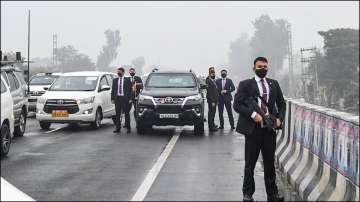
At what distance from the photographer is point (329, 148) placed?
7191 millimetres

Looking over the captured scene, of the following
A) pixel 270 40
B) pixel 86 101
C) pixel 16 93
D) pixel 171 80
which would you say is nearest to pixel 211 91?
pixel 171 80

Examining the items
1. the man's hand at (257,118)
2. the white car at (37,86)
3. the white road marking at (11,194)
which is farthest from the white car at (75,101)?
the man's hand at (257,118)

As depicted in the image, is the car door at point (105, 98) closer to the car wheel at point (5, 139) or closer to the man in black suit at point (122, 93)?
the man in black suit at point (122, 93)

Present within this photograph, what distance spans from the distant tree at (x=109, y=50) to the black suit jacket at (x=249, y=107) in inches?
7299

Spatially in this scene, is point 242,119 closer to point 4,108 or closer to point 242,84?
point 242,84

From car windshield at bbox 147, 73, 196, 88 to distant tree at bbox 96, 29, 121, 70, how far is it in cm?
17562

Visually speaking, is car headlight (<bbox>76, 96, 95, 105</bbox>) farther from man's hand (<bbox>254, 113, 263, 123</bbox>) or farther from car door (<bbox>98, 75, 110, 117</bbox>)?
man's hand (<bbox>254, 113, 263, 123</bbox>)

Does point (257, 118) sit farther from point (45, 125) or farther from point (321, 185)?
point (45, 125)

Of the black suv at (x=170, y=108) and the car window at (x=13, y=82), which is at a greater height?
the car window at (x=13, y=82)

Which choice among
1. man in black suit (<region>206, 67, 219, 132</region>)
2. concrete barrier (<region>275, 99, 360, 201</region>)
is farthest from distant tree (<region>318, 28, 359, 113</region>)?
concrete barrier (<region>275, 99, 360, 201</region>)

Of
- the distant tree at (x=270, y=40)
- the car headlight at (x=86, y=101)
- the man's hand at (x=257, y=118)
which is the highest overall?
the distant tree at (x=270, y=40)

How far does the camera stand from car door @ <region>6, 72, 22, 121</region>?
14103mm

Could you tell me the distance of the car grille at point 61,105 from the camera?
54.6 ft

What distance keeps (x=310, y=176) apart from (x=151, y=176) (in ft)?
9.06
